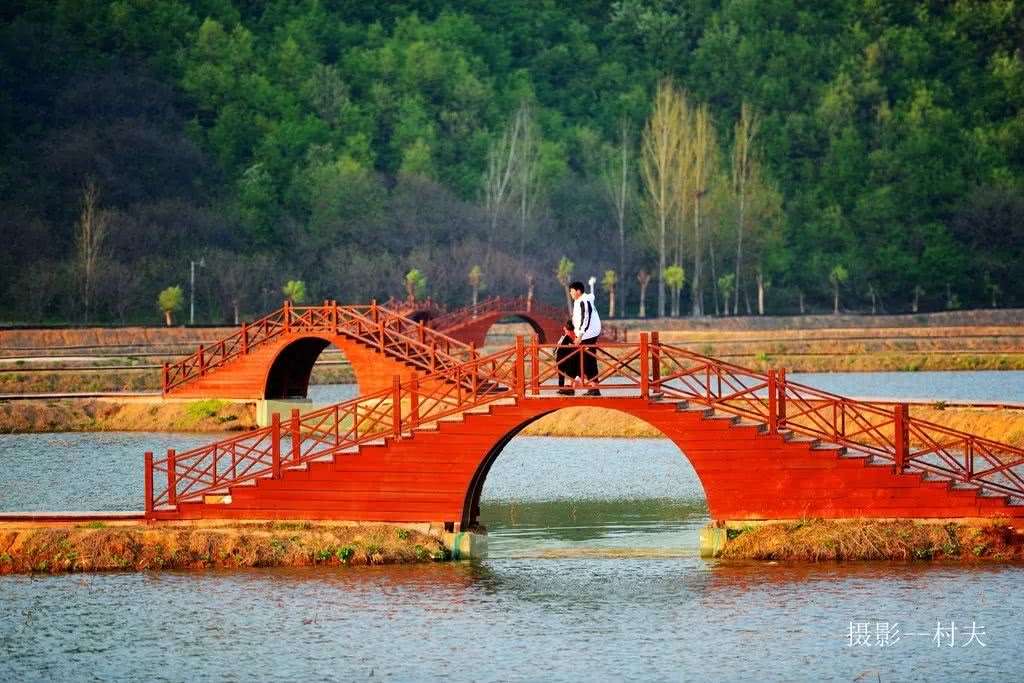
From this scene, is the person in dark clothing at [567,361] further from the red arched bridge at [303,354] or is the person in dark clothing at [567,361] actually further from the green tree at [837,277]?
the green tree at [837,277]

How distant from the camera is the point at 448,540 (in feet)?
101

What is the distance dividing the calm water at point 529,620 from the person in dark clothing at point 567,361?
294 cm

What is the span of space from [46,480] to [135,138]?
67.3m

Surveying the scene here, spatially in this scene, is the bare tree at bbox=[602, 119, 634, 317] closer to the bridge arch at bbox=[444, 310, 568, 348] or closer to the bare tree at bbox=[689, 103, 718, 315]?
the bare tree at bbox=[689, 103, 718, 315]

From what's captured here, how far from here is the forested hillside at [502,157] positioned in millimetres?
105750

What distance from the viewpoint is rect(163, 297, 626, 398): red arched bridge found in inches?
2071

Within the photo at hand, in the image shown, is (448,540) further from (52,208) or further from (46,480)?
(52,208)

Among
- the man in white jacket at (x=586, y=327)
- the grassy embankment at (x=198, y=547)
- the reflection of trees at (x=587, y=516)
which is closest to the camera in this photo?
the grassy embankment at (x=198, y=547)

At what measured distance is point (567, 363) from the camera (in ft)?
103

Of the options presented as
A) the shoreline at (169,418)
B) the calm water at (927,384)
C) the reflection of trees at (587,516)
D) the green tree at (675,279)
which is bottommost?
the reflection of trees at (587,516)

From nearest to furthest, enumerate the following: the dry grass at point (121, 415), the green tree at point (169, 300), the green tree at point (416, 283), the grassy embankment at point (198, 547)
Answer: the grassy embankment at point (198, 547), the dry grass at point (121, 415), the green tree at point (169, 300), the green tree at point (416, 283)

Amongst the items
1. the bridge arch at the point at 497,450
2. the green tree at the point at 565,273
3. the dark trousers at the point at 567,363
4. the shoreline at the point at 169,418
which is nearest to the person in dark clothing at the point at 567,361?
the dark trousers at the point at 567,363

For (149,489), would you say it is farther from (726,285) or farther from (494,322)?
(726,285)

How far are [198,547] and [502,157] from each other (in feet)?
287
